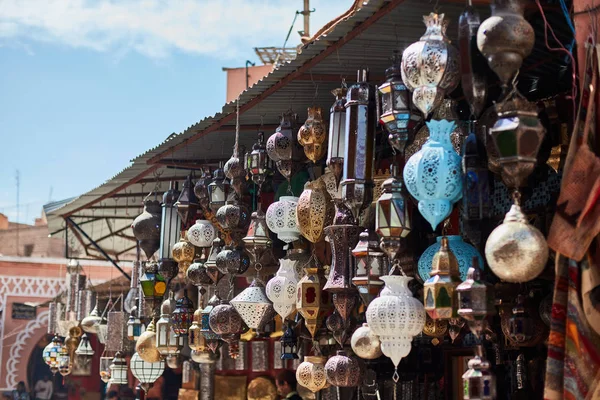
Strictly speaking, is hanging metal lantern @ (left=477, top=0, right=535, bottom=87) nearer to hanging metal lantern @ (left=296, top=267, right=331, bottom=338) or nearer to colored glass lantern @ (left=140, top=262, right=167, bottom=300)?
hanging metal lantern @ (left=296, top=267, right=331, bottom=338)

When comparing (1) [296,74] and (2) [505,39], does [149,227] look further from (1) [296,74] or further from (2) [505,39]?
(2) [505,39]

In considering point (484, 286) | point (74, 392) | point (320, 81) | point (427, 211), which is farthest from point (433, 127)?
point (74, 392)

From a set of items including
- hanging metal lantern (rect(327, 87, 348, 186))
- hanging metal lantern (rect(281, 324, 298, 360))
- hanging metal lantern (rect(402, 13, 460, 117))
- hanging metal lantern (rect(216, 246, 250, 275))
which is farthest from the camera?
hanging metal lantern (rect(281, 324, 298, 360))

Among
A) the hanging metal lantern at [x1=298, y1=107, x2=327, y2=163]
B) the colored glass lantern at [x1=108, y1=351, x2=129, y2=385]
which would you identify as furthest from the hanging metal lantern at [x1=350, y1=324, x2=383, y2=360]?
the colored glass lantern at [x1=108, y1=351, x2=129, y2=385]

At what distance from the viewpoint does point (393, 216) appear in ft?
13.6

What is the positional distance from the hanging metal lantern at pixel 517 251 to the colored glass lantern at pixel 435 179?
1.57ft

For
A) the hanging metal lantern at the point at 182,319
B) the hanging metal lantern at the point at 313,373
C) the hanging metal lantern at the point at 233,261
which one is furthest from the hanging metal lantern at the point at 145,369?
the hanging metal lantern at the point at 313,373

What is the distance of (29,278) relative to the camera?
Result: 48.1 ft

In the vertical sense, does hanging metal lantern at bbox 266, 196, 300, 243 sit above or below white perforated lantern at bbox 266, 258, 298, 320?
above

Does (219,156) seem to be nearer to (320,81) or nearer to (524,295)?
(320,81)

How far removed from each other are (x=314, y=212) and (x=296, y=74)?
30.4 inches

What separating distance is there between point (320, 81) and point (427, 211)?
168 cm

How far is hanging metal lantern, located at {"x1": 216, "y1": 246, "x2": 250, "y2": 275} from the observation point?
601 centimetres

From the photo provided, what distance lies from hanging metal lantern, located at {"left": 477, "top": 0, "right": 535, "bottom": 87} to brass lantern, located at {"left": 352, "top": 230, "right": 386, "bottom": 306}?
1.29 meters
